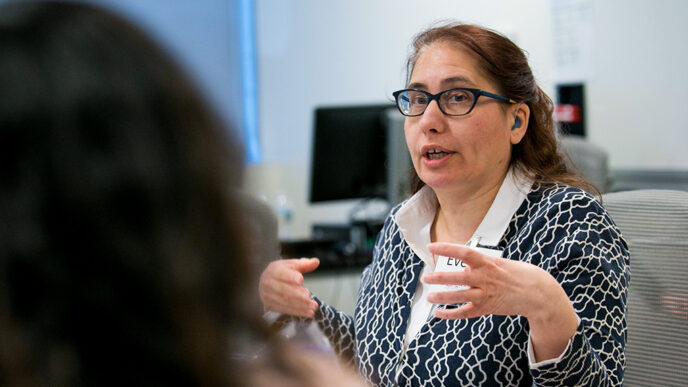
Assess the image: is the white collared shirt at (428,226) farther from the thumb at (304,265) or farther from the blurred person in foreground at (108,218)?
the blurred person in foreground at (108,218)

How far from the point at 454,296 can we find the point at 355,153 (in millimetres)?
2226

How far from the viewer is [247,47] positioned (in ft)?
17.8

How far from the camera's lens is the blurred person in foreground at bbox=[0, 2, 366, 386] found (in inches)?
17.0

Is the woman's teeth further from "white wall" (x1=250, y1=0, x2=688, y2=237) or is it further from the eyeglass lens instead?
"white wall" (x1=250, y1=0, x2=688, y2=237)

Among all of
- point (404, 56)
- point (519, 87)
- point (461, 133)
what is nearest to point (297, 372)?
point (461, 133)

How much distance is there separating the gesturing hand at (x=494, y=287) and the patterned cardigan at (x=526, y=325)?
11 cm

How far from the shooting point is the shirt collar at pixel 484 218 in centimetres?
153

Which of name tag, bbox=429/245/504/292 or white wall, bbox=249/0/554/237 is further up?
white wall, bbox=249/0/554/237

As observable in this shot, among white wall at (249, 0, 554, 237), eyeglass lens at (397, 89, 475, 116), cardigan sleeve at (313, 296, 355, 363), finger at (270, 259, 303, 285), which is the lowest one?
cardigan sleeve at (313, 296, 355, 363)

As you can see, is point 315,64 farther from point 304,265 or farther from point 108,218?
point 108,218

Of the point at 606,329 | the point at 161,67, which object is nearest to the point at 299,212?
the point at 606,329

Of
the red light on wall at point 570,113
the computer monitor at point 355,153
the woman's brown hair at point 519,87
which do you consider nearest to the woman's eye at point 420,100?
the woman's brown hair at point 519,87

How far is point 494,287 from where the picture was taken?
44.1 inches

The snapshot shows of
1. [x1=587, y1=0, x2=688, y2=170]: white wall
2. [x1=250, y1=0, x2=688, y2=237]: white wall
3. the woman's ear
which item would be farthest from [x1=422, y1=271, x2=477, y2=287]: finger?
[x1=587, y1=0, x2=688, y2=170]: white wall
